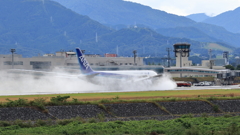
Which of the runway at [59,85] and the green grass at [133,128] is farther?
the runway at [59,85]

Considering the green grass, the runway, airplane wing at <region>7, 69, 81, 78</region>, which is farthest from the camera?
the runway

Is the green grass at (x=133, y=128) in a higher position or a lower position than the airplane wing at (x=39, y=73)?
lower

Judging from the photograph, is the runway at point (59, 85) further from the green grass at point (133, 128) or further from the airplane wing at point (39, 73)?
the green grass at point (133, 128)

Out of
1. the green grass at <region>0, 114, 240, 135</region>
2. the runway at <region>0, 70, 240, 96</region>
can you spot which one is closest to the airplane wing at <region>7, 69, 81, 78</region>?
the runway at <region>0, 70, 240, 96</region>

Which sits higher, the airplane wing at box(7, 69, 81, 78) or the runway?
the airplane wing at box(7, 69, 81, 78)

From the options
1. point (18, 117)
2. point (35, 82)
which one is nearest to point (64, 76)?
point (35, 82)

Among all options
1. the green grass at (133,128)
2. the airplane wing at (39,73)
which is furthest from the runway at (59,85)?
the green grass at (133,128)

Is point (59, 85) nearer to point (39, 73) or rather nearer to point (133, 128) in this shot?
point (39, 73)

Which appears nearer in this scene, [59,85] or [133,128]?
[133,128]

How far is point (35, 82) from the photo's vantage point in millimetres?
99500

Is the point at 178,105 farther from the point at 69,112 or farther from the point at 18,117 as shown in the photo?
the point at 18,117

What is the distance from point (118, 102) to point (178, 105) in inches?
377

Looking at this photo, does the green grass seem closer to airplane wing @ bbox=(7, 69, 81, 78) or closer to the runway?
airplane wing @ bbox=(7, 69, 81, 78)

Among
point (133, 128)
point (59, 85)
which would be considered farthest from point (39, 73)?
point (133, 128)
